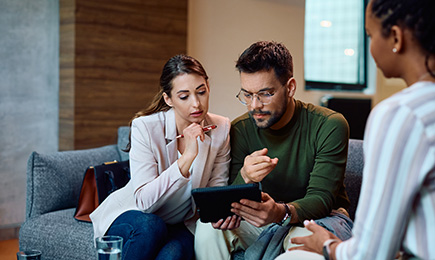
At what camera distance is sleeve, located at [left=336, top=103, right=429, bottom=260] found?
969 millimetres

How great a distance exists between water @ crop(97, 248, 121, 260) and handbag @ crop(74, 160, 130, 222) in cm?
106

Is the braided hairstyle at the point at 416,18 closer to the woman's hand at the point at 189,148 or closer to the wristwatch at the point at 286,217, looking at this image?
the wristwatch at the point at 286,217

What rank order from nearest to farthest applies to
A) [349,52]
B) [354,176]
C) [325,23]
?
[354,176]
[325,23]
[349,52]

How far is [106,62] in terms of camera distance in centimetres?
394

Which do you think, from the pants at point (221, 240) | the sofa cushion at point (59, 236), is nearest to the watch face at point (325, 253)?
the pants at point (221, 240)

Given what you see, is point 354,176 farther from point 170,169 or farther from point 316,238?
point 316,238

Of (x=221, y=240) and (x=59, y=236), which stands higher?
(x=221, y=240)

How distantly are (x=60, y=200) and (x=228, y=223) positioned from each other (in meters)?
1.21

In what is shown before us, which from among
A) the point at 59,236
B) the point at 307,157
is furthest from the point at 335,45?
the point at 59,236

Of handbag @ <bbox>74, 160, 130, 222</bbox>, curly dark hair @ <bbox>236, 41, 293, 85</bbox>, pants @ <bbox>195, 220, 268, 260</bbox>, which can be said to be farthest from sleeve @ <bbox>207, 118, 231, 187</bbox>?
handbag @ <bbox>74, 160, 130, 222</bbox>

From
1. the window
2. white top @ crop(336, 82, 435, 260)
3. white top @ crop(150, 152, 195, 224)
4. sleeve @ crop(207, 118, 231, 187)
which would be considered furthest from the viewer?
the window

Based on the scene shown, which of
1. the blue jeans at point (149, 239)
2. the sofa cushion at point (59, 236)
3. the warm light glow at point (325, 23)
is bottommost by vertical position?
the sofa cushion at point (59, 236)

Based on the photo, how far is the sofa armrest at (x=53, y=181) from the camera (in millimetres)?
2602

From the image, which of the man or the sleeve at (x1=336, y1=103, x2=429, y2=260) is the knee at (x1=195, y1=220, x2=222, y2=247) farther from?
the sleeve at (x1=336, y1=103, x2=429, y2=260)
